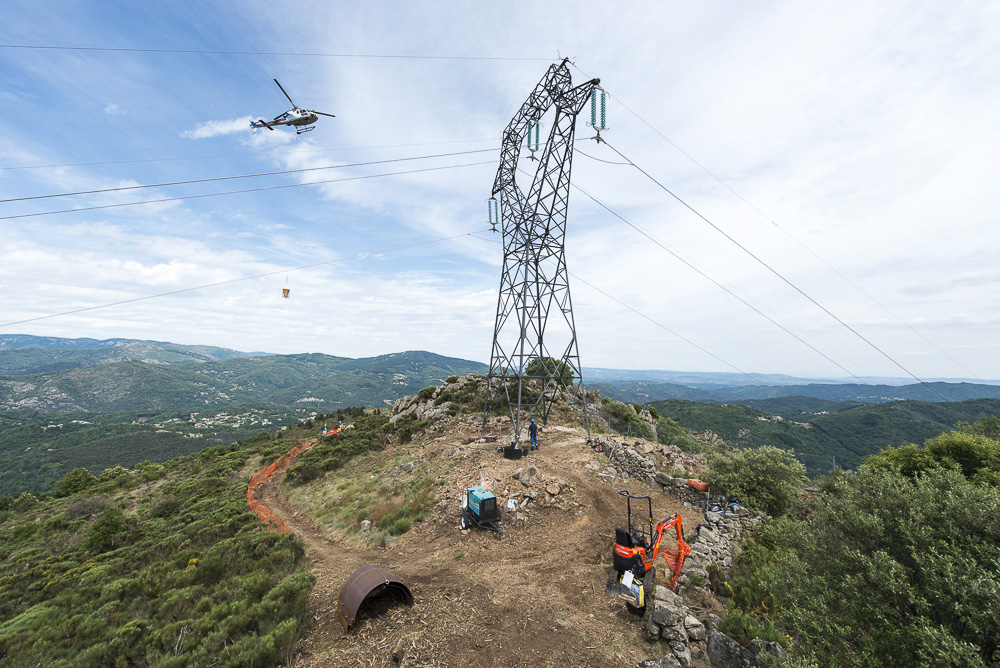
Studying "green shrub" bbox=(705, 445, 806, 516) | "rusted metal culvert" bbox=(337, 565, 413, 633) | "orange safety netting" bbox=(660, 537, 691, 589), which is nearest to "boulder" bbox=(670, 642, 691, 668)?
"orange safety netting" bbox=(660, 537, 691, 589)

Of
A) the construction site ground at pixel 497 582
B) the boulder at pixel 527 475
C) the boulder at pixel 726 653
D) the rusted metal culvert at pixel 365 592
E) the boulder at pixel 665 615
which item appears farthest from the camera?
the boulder at pixel 527 475

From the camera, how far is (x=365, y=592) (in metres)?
9.21

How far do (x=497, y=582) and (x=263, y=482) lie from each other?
23.0 metres

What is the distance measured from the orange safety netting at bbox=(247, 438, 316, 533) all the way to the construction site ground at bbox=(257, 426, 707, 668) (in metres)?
0.77

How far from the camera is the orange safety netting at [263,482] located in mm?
17297

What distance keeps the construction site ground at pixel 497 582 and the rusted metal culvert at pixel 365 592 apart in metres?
0.26

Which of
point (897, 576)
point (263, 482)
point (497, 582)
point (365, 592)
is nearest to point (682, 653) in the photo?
point (897, 576)

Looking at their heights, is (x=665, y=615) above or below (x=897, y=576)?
below

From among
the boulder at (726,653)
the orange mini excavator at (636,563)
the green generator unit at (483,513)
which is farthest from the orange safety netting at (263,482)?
the boulder at (726,653)

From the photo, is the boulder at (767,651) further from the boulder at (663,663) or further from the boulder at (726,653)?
the boulder at (663,663)

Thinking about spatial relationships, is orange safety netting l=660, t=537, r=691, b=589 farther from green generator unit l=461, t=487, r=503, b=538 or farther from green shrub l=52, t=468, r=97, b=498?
green shrub l=52, t=468, r=97, b=498

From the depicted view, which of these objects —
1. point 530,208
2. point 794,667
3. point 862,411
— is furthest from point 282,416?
point 862,411

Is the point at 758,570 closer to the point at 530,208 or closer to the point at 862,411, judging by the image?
the point at 530,208

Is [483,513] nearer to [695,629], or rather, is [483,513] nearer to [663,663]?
[695,629]
